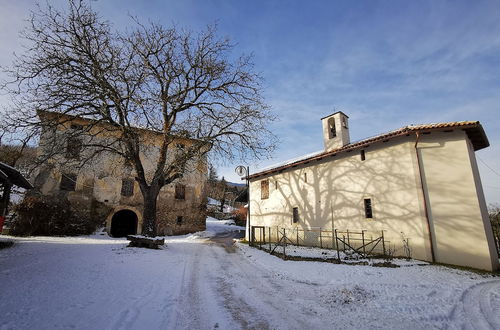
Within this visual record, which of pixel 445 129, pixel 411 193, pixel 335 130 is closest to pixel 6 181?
pixel 335 130

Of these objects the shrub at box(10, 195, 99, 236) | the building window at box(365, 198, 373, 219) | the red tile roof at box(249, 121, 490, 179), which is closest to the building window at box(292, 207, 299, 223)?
the building window at box(365, 198, 373, 219)

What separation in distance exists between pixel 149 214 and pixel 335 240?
34.6 ft

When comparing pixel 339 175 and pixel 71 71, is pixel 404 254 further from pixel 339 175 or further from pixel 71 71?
pixel 71 71

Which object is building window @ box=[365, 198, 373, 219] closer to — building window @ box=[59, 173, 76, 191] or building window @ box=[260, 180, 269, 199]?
building window @ box=[260, 180, 269, 199]

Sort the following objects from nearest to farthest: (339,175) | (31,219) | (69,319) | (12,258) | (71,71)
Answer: (69,319) → (12,258) → (71,71) → (339,175) → (31,219)

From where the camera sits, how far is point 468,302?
5676 millimetres

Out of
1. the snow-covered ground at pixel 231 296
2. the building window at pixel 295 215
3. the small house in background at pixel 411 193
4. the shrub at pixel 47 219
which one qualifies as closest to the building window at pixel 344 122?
the small house in background at pixel 411 193

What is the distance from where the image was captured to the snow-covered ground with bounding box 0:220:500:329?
408 centimetres

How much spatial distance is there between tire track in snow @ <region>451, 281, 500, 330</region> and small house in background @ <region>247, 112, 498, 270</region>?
3686 millimetres

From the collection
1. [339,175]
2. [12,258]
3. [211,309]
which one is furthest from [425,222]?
[12,258]

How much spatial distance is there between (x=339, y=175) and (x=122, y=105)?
12.3 m

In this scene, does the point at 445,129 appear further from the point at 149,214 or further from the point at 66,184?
the point at 66,184

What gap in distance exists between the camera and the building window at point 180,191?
24906 mm

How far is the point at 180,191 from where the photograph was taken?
25.1m
